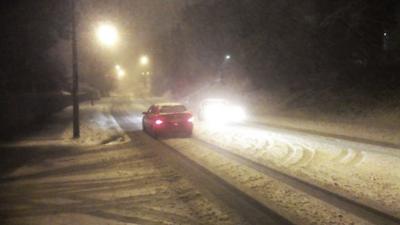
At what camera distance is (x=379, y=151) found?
1531 cm

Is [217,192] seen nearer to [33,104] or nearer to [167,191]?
[167,191]

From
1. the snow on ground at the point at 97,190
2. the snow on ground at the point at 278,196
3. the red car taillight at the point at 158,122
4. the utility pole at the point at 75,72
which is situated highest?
the utility pole at the point at 75,72

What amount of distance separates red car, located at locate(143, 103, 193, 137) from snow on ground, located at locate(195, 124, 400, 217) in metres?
0.99

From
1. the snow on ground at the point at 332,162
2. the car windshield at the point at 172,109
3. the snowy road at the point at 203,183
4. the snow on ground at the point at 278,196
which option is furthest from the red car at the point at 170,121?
the snow on ground at the point at 278,196

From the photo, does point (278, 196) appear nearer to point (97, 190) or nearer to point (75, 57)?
point (97, 190)

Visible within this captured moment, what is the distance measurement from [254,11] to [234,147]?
1190 inches

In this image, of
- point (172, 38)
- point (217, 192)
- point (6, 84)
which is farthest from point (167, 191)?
point (172, 38)

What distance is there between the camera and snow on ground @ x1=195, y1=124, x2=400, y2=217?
9.54m

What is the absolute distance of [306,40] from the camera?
36344 millimetres

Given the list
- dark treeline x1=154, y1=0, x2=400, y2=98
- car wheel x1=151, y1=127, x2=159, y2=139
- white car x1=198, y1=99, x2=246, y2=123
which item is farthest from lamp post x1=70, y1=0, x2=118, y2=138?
dark treeline x1=154, y1=0, x2=400, y2=98

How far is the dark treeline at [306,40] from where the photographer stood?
30312 millimetres

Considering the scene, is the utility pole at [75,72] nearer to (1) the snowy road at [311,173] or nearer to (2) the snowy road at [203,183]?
(2) the snowy road at [203,183]

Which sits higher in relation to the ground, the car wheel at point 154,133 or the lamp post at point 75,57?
the lamp post at point 75,57

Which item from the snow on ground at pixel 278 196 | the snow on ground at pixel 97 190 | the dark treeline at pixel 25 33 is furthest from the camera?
the dark treeline at pixel 25 33
